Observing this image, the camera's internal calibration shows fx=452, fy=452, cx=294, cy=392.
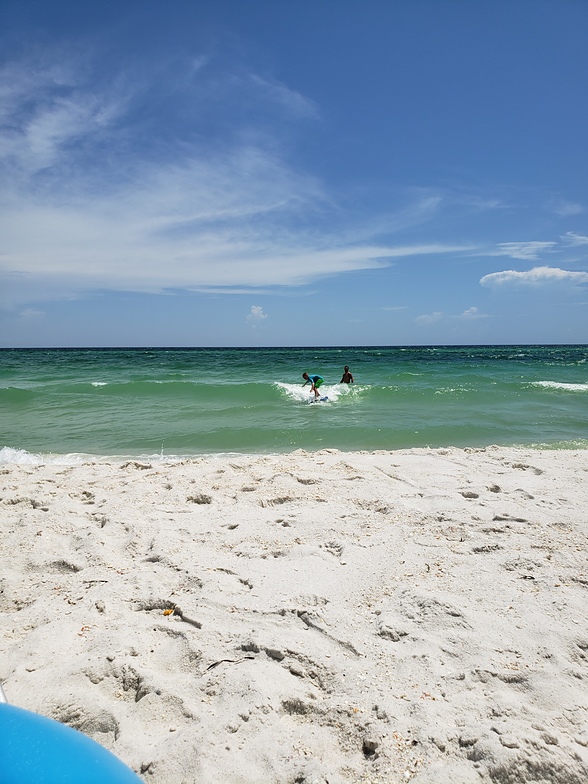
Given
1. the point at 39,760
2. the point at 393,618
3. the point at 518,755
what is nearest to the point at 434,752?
the point at 518,755

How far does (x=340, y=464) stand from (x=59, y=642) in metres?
4.15

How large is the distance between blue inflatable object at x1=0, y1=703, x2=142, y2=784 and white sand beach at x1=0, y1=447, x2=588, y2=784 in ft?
1.49

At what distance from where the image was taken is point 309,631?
2.73 meters

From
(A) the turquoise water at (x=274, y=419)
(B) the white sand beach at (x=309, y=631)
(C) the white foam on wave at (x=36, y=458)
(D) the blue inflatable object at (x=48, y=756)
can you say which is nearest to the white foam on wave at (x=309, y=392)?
(A) the turquoise water at (x=274, y=419)

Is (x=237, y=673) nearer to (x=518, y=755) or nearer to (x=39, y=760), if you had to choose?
(x=39, y=760)

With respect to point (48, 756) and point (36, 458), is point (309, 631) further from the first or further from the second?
point (36, 458)

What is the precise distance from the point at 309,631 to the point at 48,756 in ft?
5.04

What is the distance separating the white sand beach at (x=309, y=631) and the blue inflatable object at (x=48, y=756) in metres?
0.45

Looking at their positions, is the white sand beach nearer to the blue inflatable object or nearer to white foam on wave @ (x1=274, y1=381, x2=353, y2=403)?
the blue inflatable object

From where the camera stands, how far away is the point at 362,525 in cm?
426

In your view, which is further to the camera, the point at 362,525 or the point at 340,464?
the point at 340,464

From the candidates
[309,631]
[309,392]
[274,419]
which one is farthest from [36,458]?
[309,392]

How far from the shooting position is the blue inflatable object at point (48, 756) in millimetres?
1444

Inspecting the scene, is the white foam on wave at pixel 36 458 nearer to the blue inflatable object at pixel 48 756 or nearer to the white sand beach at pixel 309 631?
the white sand beach at pixel 309 631
